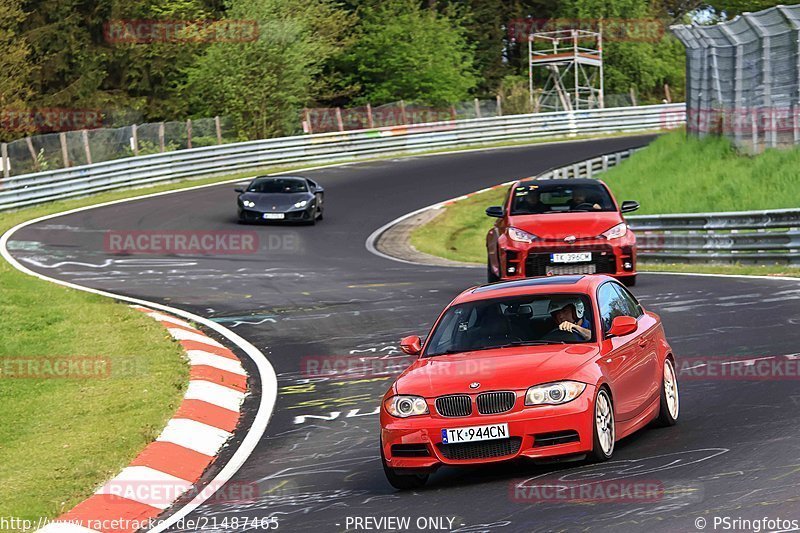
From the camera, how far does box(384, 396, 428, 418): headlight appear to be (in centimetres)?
856

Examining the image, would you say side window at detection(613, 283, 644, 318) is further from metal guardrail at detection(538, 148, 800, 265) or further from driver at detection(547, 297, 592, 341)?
metal guardrail at detection(538, 148, 800, 265)

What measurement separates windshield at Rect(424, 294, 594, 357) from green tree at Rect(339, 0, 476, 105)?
56745 millimetres

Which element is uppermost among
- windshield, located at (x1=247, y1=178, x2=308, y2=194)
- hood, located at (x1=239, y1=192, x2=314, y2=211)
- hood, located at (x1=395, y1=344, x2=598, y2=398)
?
hood, located at (x1=395, y1=344, x2=598, y2=398)

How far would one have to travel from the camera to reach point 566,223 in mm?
18250

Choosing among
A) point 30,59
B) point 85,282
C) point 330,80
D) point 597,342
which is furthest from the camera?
point 330,80

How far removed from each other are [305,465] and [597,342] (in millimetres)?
2318

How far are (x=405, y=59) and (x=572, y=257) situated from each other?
164 feet

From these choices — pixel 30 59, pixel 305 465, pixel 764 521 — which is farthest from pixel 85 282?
pixel 30 59

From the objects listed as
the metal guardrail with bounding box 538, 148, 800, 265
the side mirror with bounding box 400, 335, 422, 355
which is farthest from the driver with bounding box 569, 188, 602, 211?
the side mirror with bounding box 400, 335, 422, 355

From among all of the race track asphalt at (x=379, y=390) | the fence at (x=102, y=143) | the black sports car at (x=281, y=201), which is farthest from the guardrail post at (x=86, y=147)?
the black sports car at (x=281, y=201)

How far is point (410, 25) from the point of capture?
6812 centimetres

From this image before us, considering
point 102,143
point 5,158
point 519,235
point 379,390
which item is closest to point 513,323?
point 379,390

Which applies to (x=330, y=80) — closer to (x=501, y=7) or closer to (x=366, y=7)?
(x=366, y=7)

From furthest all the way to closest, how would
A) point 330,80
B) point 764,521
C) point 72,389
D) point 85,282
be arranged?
1. point 330,80
2. point 85,282
3. point 72,389
4. point 764,521
